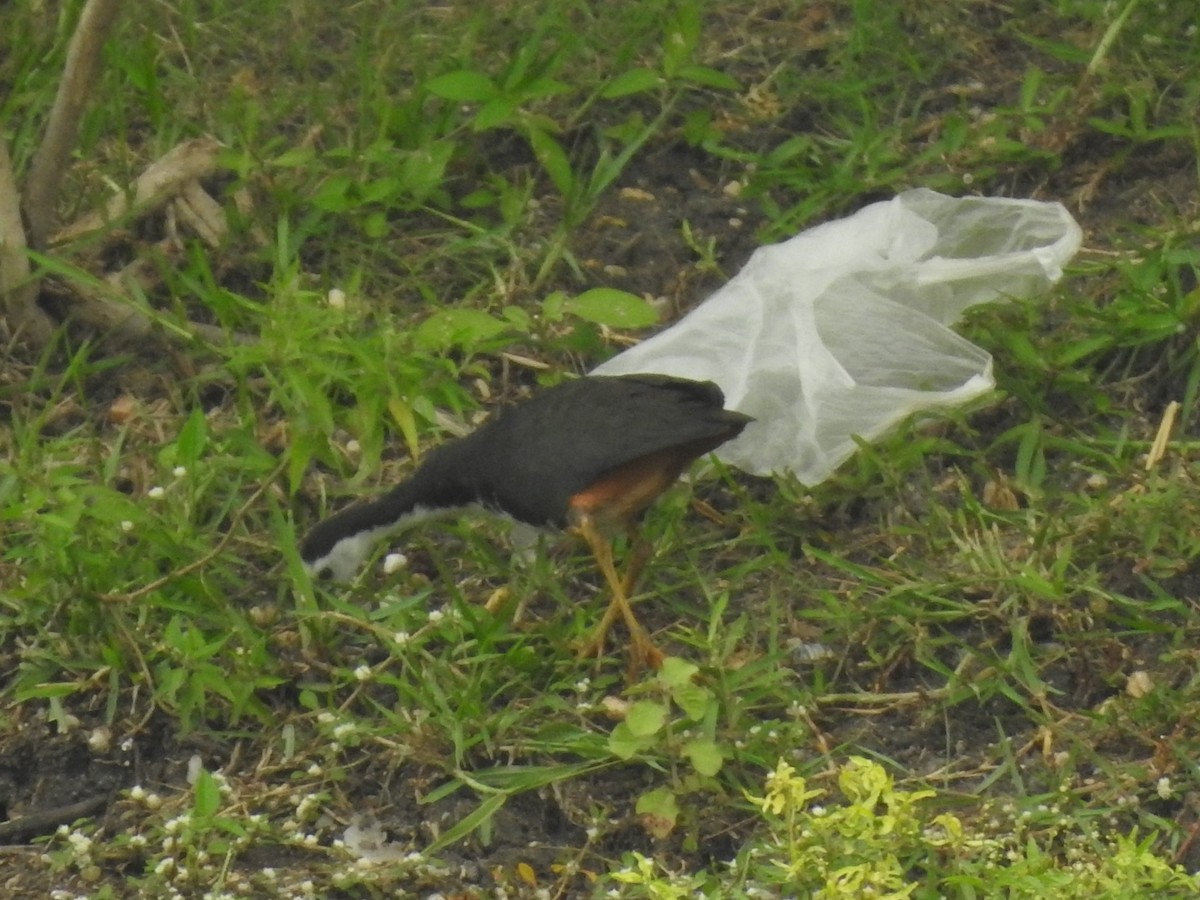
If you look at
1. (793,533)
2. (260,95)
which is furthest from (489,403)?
(260,95)

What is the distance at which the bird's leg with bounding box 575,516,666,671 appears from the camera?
404 cm

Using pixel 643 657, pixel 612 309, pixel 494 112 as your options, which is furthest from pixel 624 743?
pixel 494 112

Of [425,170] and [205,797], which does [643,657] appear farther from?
[425,170]

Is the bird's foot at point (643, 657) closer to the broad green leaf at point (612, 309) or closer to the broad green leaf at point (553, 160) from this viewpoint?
the broad green leaf at point (612, 309)

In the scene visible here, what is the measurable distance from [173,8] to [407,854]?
3.35 m

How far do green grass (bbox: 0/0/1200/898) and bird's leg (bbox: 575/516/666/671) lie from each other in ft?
0.24

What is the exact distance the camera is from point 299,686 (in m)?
4.15

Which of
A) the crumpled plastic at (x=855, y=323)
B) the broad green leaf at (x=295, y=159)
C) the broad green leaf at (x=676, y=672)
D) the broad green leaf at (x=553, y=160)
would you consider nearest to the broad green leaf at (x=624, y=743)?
the broad green leaf at (x=676, y=672)

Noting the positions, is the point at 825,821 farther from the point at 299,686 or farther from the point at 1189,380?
the point at 1189,380

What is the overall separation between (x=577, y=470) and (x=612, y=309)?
2.34 feet

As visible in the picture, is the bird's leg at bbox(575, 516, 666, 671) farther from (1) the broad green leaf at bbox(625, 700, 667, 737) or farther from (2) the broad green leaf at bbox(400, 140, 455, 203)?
(2) the broad green leaf at bbox(400, 140, 455, 203)

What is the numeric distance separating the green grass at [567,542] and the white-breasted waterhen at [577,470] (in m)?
0.12

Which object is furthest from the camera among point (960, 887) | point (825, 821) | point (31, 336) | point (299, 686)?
point (31, 336)

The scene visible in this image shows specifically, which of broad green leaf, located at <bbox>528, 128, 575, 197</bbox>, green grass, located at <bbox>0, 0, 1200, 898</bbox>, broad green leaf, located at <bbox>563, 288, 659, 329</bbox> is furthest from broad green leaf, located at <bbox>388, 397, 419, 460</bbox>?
broad green leaf, located at <bbox>528, 128, 575, 197</bbox>
